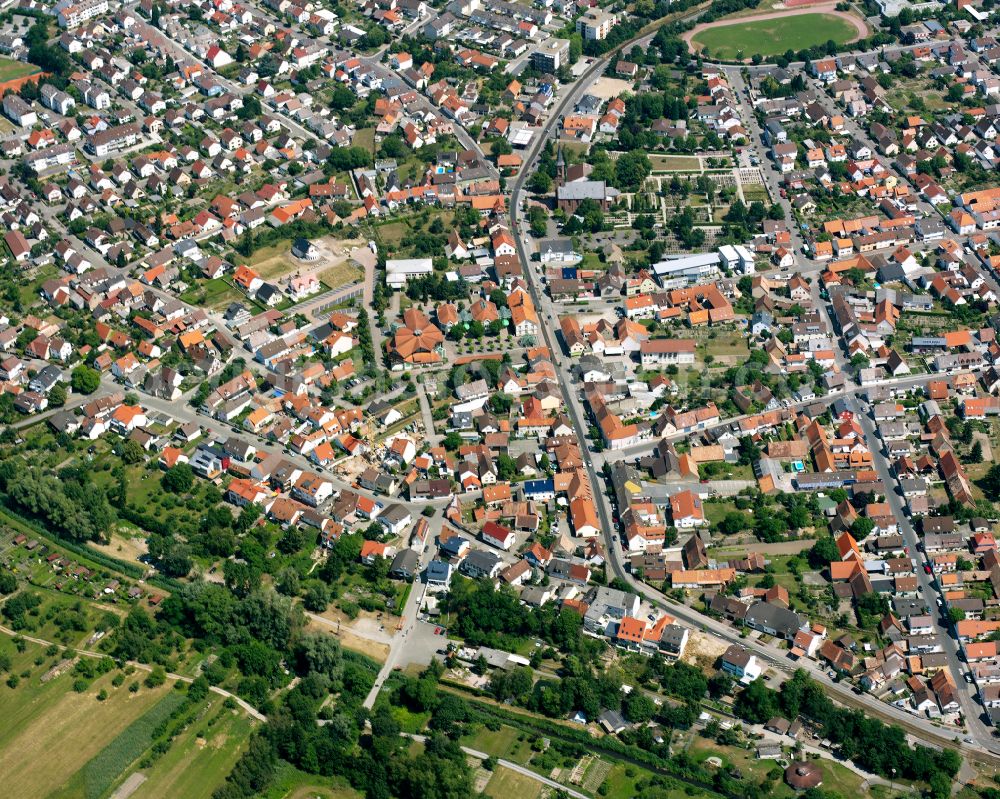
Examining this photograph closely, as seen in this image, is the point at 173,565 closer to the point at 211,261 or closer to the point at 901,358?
the point at 211,261

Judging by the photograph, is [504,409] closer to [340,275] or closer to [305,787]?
[340,275]

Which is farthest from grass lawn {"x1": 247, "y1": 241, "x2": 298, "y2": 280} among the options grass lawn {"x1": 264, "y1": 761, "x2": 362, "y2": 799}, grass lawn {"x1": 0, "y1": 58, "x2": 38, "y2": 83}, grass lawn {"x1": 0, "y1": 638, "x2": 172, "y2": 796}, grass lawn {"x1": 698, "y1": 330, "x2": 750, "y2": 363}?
grass lawn {"x1": 264, "y1": 761, "x2": 362, "y2": 799}

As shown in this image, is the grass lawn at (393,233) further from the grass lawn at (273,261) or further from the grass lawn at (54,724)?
the grass lawn at (54,724)

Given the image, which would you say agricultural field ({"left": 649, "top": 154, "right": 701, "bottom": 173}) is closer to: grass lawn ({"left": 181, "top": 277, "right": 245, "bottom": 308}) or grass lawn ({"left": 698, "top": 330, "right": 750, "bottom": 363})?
grass lawn ({"left": 698, "top": 330, "right": 750, "bottom": 363})

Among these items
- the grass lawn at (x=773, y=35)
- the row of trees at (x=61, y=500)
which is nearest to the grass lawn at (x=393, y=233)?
the row of trees at (x=61, y=500)

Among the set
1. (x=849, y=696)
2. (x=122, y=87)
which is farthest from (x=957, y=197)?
(x=122, y=87)

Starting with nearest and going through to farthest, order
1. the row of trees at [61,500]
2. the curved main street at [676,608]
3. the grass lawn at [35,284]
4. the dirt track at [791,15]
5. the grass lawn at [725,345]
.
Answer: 1. the curved main street at [676,608]
2. the row of trees at [61,500]
3. the grass lawn at [725,345]
4. the grass lawn at [35,284]
5. the dirt track at [791,15]
